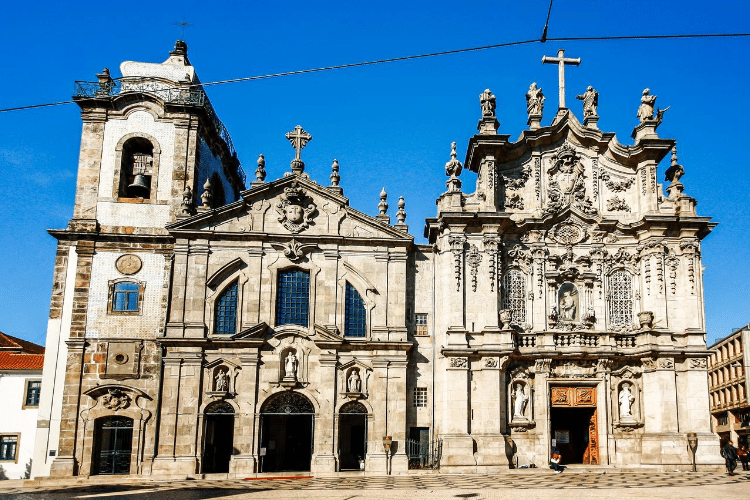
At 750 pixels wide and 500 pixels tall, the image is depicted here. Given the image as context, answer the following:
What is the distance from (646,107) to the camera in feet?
108

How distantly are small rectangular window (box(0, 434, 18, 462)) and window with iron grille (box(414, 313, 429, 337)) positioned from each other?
21.0 metres

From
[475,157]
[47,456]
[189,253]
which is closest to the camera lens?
[47,456]

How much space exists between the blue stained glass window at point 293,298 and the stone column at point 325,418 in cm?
188

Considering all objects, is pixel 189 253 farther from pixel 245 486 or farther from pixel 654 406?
pixel 654 406

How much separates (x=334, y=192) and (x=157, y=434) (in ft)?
39.2

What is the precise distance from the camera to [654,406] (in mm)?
29719

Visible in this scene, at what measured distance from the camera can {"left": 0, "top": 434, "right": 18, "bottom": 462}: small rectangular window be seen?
36.3 m

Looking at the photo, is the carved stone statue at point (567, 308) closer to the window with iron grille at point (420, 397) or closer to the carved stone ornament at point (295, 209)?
the window with iron grille at point (420, 397)

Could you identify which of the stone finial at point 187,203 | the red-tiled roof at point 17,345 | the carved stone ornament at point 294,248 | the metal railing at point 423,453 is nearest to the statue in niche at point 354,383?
the metal railing at point 423,453

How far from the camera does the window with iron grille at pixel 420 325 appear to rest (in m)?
31.0

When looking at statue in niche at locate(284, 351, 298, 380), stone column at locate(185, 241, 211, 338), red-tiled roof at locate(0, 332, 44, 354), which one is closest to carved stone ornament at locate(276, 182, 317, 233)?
stone column at locate(185, 241, 211, 338)

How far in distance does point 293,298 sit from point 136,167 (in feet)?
30.9

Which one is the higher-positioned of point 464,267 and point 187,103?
point 187,103

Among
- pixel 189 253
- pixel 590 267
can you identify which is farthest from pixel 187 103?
pixel 590 267
